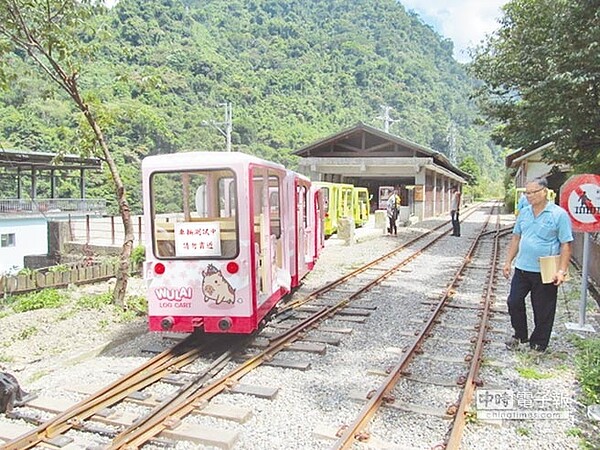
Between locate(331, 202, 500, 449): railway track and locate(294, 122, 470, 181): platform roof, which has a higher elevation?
locate(294, 122, 470, 181): platform roof

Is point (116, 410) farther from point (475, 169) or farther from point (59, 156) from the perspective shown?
point (475, 169)

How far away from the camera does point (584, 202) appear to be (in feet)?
22.5

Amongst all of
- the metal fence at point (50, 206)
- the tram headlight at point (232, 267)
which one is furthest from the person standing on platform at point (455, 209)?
the metal fence at point (50, 206)

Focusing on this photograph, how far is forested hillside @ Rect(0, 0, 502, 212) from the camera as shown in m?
10.7

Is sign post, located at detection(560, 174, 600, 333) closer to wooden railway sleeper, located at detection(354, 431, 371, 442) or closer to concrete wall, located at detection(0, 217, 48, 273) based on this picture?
wooden railway sleeper, located at detection(354, 431, 371, 442)

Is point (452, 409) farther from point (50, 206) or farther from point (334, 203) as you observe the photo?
point (50, 206)

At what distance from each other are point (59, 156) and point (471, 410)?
7.57m

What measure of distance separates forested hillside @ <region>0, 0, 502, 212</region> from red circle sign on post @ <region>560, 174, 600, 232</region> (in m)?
6.30

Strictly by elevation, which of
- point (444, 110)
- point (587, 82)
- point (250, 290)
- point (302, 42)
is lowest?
point (250, 290)

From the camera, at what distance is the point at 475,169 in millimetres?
72812

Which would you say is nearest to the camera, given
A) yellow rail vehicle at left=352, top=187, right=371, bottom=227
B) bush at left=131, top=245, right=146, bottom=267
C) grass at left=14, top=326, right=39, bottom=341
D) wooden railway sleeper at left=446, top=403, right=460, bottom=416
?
wooden railway sleeper at left=446, top=403, right=460, bottom=416

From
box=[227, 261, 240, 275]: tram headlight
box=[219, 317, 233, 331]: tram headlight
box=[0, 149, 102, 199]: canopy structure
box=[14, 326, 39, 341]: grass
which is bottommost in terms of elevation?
box=[14, 326, 39, 341]: grass

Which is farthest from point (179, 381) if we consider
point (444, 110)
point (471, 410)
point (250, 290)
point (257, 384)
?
point (444, 110)

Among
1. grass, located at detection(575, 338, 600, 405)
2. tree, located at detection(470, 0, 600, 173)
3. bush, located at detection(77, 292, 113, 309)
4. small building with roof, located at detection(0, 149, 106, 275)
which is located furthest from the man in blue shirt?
small building with roof, located at detection(0, 149, 106, 275)
